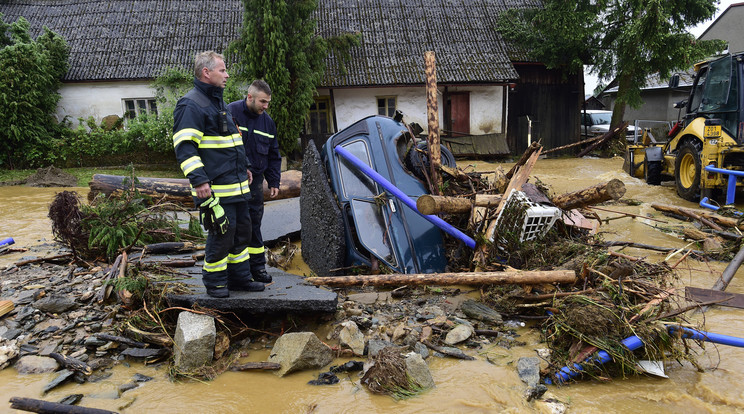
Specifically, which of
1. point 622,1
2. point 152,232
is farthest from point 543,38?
point 152,232

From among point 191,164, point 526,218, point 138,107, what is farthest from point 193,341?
point 138,107

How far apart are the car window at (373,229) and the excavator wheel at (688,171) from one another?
20.6 ft

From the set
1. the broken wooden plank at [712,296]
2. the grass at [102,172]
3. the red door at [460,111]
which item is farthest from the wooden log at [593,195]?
the red door at [460,111]

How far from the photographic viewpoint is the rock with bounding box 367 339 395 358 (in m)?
3.26

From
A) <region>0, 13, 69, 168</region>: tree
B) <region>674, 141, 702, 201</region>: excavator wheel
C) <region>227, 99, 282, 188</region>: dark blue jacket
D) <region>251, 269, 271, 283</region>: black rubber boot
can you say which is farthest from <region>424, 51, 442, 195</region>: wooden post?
<region>0, 13, 69, 168</region>: tree

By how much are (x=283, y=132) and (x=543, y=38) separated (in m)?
9.46

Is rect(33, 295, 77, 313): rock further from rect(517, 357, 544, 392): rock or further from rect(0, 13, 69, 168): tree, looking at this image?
rect(0, 13, 69, 168): tree

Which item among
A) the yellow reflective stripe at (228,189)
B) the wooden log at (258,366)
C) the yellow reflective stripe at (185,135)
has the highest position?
the yellow reflective stripe at (185,135)

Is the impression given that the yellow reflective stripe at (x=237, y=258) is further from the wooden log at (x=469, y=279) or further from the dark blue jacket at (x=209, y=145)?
Answer: the wooden log at (x=469, y=279)

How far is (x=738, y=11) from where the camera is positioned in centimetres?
2311

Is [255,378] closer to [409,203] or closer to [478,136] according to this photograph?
[409,203]

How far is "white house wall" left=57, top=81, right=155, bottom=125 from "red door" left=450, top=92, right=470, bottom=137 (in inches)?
386

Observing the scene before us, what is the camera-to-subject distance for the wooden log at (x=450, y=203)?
14.1 ft

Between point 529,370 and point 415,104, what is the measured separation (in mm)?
13711
